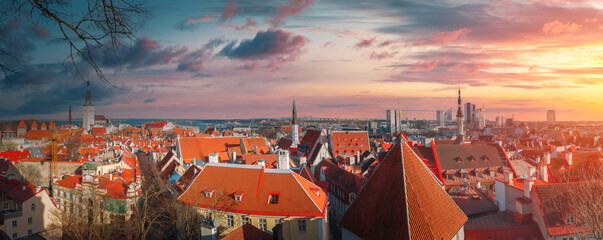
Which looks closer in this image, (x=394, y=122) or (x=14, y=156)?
(x=14, y=156)

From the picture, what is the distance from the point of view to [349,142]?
52.4 metres

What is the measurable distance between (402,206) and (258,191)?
10428 millimetres

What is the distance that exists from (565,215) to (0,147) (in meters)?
76.2

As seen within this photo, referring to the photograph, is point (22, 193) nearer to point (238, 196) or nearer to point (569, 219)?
point (238, 196)

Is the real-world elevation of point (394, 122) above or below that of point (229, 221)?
above

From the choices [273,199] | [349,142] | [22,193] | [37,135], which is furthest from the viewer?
[37,135]

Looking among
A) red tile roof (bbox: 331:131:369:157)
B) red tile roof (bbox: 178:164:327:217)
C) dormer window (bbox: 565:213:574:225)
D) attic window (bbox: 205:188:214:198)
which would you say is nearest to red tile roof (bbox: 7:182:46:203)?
red tile roof (bbox: 178:164:327:217)

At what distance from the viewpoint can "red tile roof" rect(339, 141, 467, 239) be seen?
1209 centimetres

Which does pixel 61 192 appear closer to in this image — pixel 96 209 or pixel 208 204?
pixel 96 209

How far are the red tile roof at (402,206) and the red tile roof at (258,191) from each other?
5293mm

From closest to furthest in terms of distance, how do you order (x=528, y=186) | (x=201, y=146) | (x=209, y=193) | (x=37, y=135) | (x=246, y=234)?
(x=246, y=234) → (x=528, y=186) → (x=209, y=193) → (x=201, y=146) → (x=37, y=135)

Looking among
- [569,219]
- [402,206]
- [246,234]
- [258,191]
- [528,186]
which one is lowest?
[246,234]

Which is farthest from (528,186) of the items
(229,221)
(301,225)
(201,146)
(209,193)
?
(201,146)

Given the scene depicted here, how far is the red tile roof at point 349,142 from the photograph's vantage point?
168 feet
